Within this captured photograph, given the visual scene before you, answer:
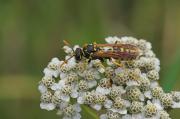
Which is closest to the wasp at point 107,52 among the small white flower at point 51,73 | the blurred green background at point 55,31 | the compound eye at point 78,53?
the compound eye at point 78,53

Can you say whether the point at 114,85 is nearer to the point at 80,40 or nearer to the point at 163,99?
the point at 163,99

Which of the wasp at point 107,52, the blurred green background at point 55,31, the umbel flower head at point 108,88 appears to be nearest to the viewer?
the umbel flower head at point 108,88

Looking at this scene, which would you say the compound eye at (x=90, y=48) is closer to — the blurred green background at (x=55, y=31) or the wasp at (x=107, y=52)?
the wasp at (x=107, y=52)

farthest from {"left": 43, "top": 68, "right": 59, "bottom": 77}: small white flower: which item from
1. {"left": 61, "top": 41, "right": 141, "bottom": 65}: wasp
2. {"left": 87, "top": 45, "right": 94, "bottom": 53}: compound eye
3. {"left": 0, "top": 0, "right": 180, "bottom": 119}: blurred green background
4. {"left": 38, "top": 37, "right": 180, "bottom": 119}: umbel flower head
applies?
{"left": 0, "top": 0, "right": 180, "bottom": 119}: blurred green background

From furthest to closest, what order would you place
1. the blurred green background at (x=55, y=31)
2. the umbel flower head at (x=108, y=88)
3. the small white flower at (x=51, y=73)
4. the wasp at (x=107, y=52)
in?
the blurred green background at (x=55, y=31) < the small white flower at (x=51, y=73) < the wasp at (x=107, y=52) < the umbel flower head at (x=108, y=88)

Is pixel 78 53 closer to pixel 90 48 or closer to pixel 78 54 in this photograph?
pixel 78 54

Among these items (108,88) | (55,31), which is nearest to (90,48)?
(108,88)

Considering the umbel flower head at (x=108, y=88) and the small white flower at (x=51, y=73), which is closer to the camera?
the umbel flower head at (x=108, y=88)
